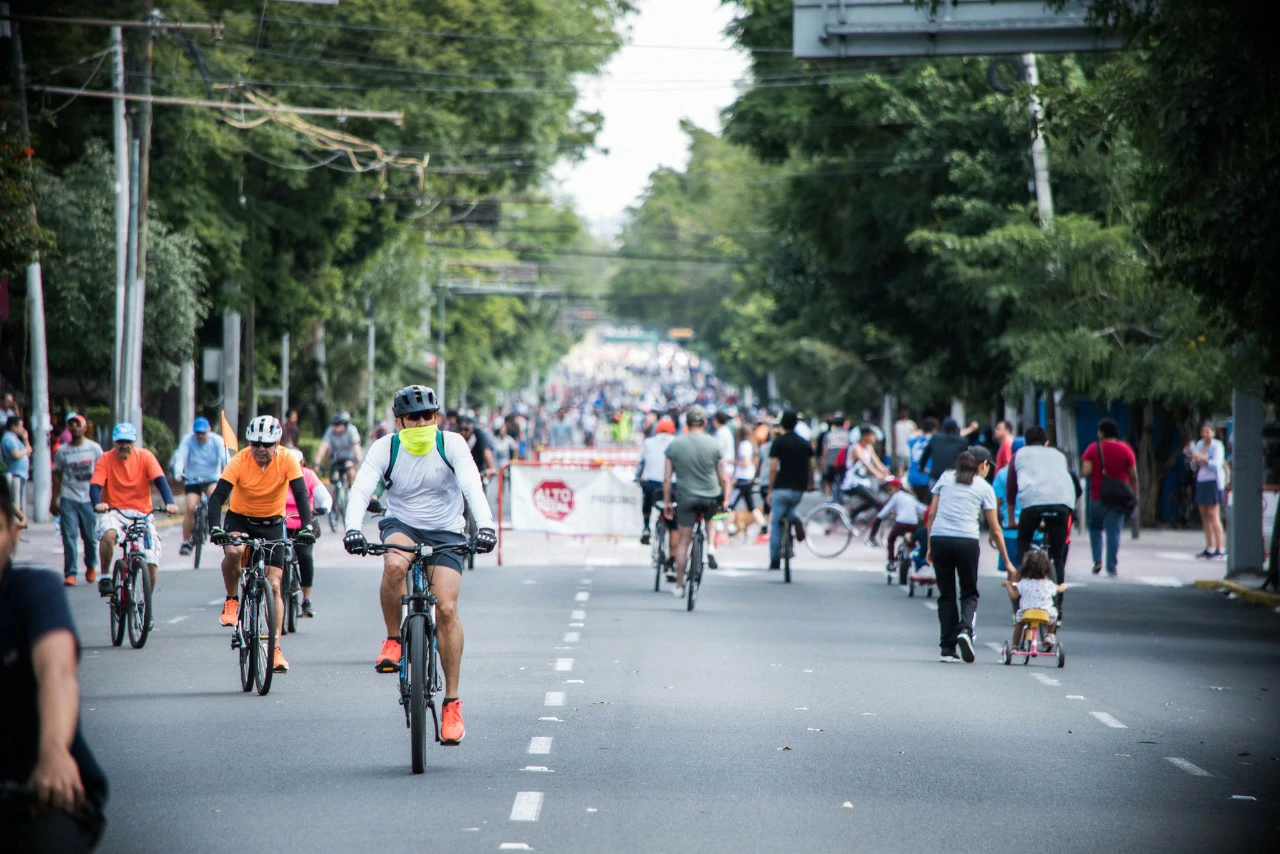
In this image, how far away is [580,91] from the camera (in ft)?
136

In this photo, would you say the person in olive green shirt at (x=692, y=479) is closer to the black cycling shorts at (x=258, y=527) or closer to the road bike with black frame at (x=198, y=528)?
the black cycling shorts at (x=258, y=527)

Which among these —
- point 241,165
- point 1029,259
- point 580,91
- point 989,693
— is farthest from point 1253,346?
point 580,91

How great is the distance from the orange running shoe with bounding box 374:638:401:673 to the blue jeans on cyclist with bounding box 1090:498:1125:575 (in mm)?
14156

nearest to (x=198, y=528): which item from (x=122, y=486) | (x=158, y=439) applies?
(x=122, y=486)

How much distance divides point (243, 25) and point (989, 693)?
2566cm

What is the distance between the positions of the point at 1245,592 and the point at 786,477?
531 cm

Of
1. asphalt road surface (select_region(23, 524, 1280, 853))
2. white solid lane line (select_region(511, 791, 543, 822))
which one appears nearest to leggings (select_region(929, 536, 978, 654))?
asphalt road surface (select_region(23, 524, 1280, 853))

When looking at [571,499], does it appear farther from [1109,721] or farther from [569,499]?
[1109,721]

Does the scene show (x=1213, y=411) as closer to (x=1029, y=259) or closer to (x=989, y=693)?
(x=1029, y=259)

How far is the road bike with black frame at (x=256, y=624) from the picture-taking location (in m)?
11.9

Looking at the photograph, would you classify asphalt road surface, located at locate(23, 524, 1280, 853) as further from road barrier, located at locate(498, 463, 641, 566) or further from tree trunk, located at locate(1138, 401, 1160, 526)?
tree trunk, located at locate(1138, 401, 1160, 526)

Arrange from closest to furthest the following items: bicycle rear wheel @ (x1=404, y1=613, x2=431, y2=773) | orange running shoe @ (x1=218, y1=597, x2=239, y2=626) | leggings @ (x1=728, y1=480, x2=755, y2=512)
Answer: bicycle rear wheel @ (x1=404, y1=613, x2=431, y2=773), orange running shoe @ (x1=218, y1=597, x2=239, y2=626), leggings @ (x1=728, y1=480, x2=755, y2=512)

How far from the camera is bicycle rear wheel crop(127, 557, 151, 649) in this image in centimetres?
1455

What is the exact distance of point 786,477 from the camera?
2194cm
